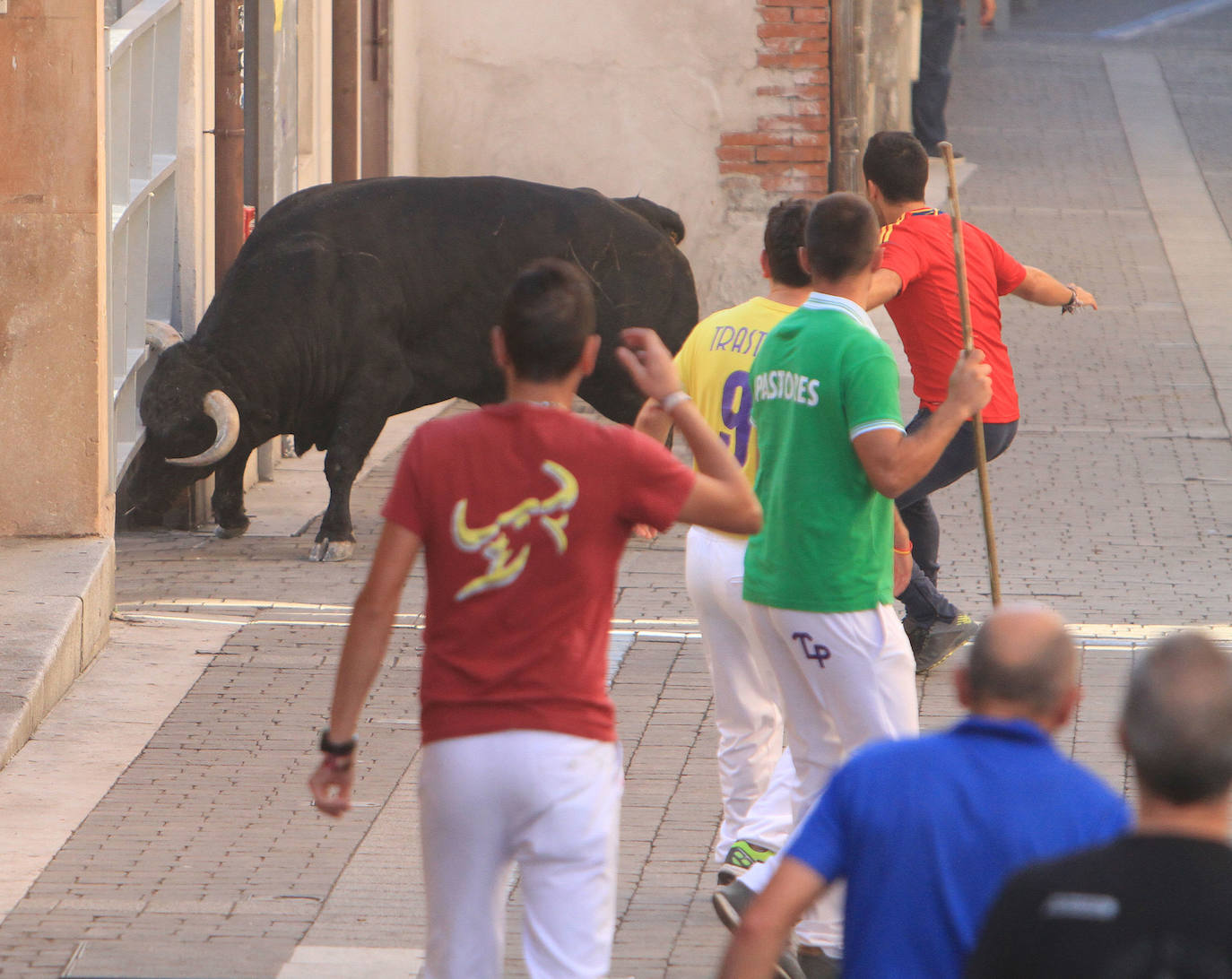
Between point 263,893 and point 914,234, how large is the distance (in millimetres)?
3601

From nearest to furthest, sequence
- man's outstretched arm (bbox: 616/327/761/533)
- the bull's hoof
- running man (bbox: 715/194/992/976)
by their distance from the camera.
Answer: man's outstretched arm (bbox: 616/327/761/533) < running man (bbox: 715/194/992/976) < the bull's hoof

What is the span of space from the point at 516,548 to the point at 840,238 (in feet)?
5.35

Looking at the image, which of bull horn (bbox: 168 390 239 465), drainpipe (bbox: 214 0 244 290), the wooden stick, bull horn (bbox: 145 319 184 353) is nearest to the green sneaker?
the wooden stick

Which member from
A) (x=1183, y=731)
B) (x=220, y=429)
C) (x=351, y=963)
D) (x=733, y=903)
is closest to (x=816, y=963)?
(x=733, y=903)

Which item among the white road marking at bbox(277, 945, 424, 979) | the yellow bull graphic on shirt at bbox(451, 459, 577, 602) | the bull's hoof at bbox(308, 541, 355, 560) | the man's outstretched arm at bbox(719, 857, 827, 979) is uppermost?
the yellow bull graphic on shirt at bbox(451, 459, 577, 602)

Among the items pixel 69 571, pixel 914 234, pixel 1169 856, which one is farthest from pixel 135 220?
pixel 1169 856

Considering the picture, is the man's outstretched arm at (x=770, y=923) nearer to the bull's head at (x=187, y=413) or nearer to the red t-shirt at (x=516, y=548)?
the red t-shirt at (x=516, y=548)

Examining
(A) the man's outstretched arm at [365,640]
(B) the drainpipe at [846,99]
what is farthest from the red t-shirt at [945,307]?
(B) the drainpipe at [846,99]

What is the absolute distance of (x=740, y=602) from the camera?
220 inches

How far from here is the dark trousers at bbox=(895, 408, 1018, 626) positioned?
8.16m

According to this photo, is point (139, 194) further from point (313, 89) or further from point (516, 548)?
point (516, 548)

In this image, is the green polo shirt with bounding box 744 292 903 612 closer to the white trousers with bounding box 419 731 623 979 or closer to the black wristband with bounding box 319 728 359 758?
the white trousers with bounding box 419 731 623 979

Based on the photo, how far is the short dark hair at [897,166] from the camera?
7434 mm

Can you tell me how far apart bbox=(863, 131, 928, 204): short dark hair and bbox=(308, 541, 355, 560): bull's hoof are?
4487 millimetres
